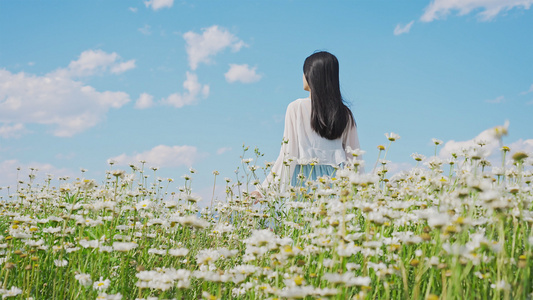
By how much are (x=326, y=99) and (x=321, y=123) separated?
368 mm

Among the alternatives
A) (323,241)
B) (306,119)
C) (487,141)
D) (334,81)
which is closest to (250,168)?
(306,119)

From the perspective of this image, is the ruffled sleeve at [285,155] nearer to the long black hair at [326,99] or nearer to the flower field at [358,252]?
the long black hair at [326,99]

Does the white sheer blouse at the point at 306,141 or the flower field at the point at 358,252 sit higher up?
the white sheer blouse at the point at 306,141

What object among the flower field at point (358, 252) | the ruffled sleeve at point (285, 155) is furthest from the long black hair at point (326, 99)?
the flower field at point (358, 252)

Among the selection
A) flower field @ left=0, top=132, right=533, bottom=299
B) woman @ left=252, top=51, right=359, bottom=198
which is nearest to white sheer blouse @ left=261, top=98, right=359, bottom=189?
woman @ left=252, top=51, right=359, bottom=198

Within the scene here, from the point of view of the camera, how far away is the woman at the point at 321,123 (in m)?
5.89

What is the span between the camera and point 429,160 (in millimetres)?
3660

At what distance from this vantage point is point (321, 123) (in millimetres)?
5863

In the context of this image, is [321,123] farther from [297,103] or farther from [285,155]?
[285,155]

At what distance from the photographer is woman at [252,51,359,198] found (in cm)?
589

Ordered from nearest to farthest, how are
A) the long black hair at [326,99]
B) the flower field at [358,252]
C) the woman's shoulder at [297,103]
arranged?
the flower field at [358,252] < the long black hair at [326,99] < the woman's shoulder at [297,103]

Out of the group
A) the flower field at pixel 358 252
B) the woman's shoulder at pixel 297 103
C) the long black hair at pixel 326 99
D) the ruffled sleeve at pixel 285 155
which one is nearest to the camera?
the flower field at pixel 358 252

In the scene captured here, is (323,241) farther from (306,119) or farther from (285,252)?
(306,119)

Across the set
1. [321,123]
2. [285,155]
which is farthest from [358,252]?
[321,123]
